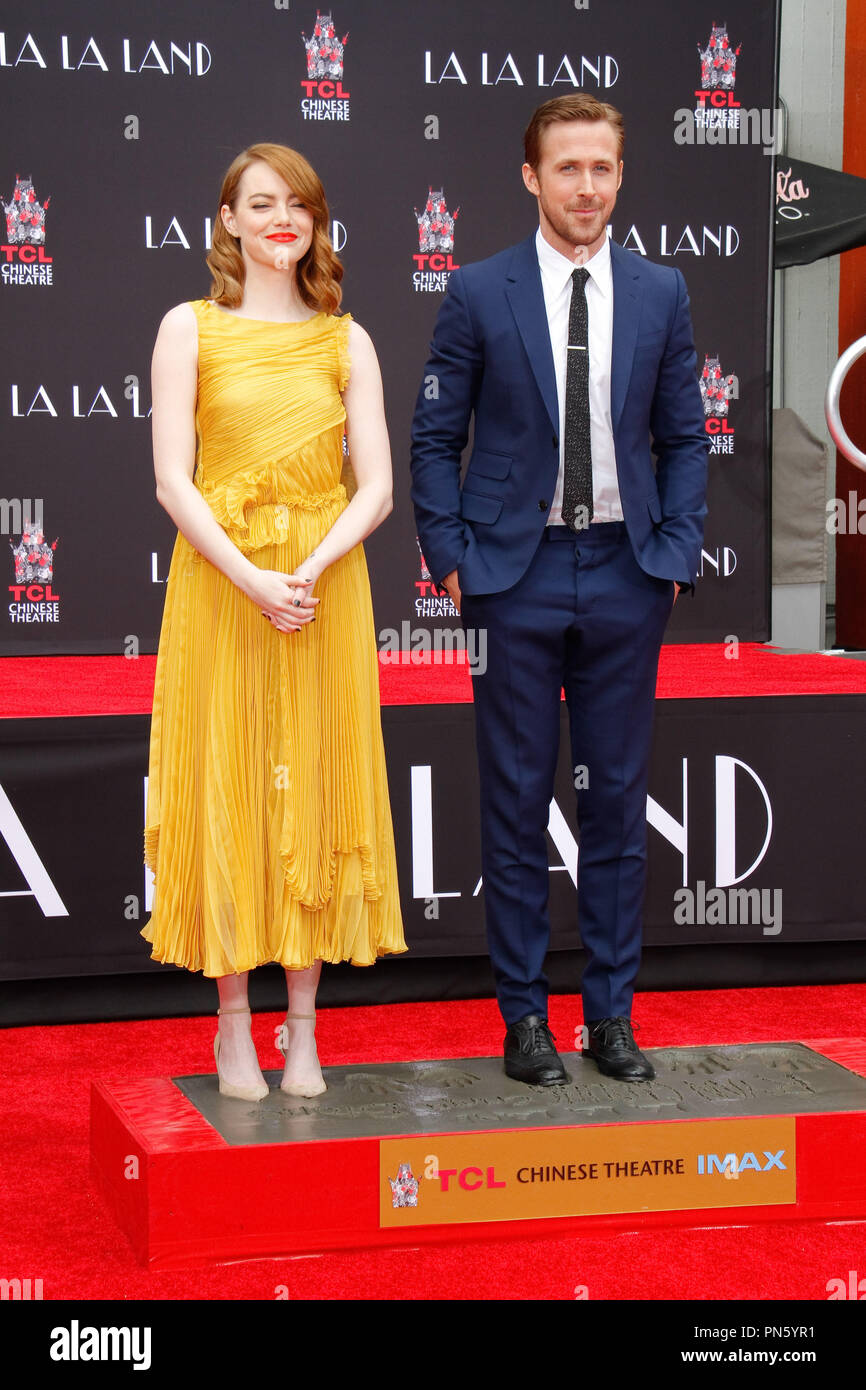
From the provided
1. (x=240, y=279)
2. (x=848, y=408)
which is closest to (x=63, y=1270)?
(x=240, y=279)

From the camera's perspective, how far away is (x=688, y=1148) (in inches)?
90.9

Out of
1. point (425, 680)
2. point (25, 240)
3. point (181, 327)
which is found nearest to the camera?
point (181, 327)

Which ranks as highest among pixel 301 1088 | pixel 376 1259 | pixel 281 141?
pixel 281 141

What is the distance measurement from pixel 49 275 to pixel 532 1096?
4339 millimetres

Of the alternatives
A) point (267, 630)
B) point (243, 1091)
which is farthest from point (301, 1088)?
point (267, 630)

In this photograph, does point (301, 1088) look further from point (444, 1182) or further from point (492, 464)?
point (492, 464)

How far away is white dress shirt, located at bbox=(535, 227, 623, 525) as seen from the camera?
95.4 inches

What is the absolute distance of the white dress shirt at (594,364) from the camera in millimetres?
2424

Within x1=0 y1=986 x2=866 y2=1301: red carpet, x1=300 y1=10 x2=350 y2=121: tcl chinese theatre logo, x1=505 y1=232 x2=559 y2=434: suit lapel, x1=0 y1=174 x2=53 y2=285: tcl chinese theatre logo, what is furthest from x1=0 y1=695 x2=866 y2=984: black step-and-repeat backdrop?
x1=300 y1=10 x2=350 y2=121: tcl chinese theatre logo

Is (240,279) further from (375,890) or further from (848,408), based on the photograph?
(848,408)

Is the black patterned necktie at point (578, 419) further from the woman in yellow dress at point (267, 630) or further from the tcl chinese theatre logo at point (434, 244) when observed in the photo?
the tcl chinese theatre logo at point (434, 244)

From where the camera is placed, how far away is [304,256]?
2398 mm

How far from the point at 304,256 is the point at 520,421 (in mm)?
416

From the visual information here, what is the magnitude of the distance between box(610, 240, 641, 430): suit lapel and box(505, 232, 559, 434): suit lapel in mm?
94
